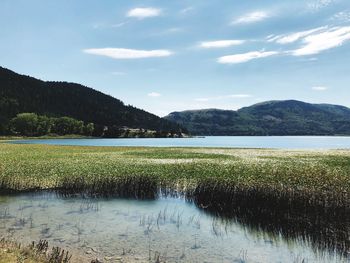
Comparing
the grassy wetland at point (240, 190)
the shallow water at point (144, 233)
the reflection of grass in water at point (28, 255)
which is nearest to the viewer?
the reflection of grass in water at point (28, 255)

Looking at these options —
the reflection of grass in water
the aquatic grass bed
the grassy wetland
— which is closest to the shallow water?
the grassy wetland

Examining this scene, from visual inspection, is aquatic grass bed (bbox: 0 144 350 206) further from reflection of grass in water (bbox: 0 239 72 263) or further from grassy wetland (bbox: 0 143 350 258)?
reflection of grass in water (bbox: 0 239 72 263)

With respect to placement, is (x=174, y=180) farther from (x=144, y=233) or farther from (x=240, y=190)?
(x=144, y=233)

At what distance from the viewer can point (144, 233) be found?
2041 cm

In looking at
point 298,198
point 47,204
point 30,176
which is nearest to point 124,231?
point 47,204

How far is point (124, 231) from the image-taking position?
20828 millimetres

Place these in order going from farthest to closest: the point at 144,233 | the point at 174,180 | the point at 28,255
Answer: the point at 174,180
the point at 144,233
the point at 28,255

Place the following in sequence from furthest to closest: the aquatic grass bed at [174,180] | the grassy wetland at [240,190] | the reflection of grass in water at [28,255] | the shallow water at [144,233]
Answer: the aquatic grass bed at [174,180] → the grassy wetland at [240,190] → the shallow water at [144,233] → the reflection of grass in water at [28,255]

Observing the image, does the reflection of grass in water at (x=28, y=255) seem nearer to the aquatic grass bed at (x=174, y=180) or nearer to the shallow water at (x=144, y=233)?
the shallow water at (x=144, y=233)

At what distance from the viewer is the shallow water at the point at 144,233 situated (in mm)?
17016

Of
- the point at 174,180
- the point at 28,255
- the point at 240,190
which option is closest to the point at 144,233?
the point at 28,255

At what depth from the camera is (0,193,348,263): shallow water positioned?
670 inches

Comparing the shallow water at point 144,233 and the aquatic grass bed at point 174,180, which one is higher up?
the aquatic grass bed at point 174,180

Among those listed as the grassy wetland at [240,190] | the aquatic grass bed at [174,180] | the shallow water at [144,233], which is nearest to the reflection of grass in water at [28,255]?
the shallow water at [144,233]
